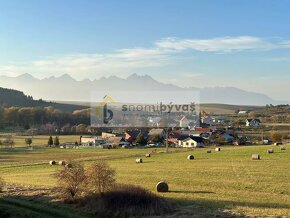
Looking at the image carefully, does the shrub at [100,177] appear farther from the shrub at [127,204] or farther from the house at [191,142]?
the house at [191,142]

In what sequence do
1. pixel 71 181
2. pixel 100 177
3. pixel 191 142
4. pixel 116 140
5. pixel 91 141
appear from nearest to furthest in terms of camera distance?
pixel 100 177, pixel 71 181, pixel 191 142, pixel 116 140, pixel 91 141

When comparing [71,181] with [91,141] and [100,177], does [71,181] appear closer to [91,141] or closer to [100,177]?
[100,177]

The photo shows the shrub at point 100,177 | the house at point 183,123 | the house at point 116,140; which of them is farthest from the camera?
the house at point 183,123

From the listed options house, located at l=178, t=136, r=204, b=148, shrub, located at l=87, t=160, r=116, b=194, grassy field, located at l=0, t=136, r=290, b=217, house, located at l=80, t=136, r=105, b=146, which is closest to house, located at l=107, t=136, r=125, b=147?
house, located at l=80, t=136, r=105, b=146

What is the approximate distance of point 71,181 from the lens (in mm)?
34875

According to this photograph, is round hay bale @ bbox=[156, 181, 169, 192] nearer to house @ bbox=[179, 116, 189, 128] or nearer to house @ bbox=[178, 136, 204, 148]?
house @ bbox=[178, 136, 204, 148]

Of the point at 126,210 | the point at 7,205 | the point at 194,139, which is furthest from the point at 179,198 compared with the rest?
the point at 194,139

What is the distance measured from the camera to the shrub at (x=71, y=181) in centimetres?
3419

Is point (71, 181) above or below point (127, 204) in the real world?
above

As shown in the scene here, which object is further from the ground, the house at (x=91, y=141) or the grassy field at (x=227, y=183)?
the grassy field at (x=227, y=183)

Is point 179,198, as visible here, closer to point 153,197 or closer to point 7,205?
point 153,197

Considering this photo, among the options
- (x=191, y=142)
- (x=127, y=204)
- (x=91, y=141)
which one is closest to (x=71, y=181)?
(x=127, y=204)

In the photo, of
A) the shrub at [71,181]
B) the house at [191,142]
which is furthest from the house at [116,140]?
the shrub at [71,181]

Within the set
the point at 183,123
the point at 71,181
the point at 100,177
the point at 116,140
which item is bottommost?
the point at 116,140
